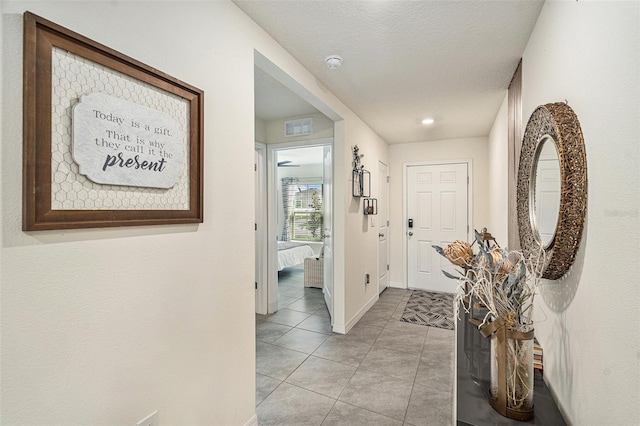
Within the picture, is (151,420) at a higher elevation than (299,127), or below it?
below

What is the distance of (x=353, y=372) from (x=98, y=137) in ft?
7.55

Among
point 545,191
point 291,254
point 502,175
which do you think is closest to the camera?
point 545,191

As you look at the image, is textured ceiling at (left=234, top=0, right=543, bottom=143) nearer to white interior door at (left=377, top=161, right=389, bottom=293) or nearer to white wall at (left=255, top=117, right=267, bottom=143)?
white wall at (left=255, top=117, right=267, bottom=143)

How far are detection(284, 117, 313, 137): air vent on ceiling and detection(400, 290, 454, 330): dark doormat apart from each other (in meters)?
2.48

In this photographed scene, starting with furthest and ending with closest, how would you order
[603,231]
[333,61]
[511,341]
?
[333,61] → [511,341] → [603,231]

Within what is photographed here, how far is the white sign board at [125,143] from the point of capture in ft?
3.11

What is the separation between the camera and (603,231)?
917 mm

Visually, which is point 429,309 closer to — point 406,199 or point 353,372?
point 406,199

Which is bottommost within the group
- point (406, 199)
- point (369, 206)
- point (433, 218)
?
point (433, 218)

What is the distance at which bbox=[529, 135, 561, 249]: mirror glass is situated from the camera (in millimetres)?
1241

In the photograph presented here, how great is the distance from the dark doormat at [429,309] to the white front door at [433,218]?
26 cm

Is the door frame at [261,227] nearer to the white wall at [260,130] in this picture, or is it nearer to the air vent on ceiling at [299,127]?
the white wall at [260,130]

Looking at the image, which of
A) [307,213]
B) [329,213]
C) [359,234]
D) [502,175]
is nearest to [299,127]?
[329,213]

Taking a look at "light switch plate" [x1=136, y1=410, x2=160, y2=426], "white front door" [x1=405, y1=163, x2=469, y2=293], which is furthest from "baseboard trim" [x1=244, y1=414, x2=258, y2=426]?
"white front door" [x1=405, y1=163, x2=469, y2=293]
